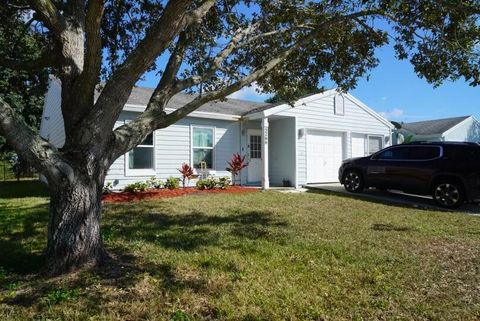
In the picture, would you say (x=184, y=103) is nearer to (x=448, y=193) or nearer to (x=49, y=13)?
(x=448, y=193)

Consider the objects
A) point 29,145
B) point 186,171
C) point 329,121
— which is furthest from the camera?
point 329,121

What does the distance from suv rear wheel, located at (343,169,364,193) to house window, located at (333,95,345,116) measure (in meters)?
4.63

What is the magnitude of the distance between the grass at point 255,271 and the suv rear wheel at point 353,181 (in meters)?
4.37

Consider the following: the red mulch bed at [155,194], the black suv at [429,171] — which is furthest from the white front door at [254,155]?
the black suv at [429,171]

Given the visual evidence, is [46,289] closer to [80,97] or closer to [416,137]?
[80,97]

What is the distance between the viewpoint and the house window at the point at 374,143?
18.9 metres

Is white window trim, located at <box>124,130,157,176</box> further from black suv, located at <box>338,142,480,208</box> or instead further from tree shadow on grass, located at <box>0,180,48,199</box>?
black suv, located at <box>338,142,480,208</box>

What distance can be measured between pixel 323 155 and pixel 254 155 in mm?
2998

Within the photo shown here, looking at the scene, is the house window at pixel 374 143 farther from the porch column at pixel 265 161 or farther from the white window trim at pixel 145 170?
the white window trim at pixel 145 170

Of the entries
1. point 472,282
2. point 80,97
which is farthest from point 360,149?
point 80,97

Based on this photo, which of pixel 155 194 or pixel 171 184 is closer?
pixel 155 194

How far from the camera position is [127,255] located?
18.3 ft

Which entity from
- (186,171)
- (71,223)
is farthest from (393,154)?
(71,223)

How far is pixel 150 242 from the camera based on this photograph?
6285 mm
